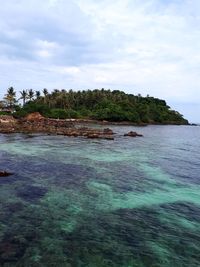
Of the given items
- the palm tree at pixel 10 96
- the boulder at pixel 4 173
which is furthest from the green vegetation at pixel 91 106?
the boulder at pixel 4 173

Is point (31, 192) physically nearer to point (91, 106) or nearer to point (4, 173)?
point (4, 173)

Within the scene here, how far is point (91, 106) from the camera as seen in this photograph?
17638 cm

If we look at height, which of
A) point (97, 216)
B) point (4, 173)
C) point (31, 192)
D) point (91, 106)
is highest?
point (91, 106)

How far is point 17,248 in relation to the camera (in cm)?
1423

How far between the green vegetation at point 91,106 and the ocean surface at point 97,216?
4116 inches

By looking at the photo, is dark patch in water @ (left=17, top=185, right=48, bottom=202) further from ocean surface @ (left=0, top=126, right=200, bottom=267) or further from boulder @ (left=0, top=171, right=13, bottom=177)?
boulder @ (left=0, top=171, right=13, bottom=177)

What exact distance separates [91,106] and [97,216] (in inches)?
6244

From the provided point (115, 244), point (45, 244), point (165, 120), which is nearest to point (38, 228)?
point (45, 244)

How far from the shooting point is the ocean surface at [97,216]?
14.0 meters

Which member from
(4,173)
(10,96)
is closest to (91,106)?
(10,96)

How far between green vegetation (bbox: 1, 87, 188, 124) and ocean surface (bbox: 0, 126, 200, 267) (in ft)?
343

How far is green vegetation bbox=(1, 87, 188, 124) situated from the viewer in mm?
142500

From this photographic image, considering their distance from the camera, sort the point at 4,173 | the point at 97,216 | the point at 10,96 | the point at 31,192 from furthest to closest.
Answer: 1. the point at 10,96
2. the point at 4,173
3. the point at 31,192
4. the point at 97,216

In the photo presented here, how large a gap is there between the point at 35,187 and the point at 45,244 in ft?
34.0
